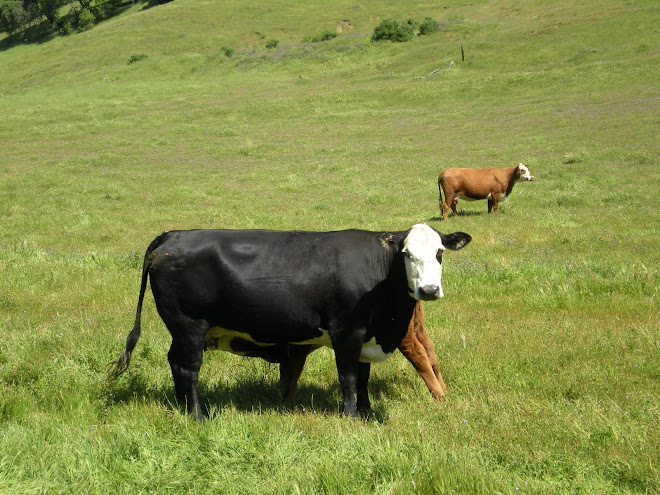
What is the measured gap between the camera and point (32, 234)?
1692cm

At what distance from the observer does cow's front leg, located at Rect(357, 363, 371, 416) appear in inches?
232

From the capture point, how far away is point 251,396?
627 cm

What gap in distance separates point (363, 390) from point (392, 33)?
65.1m

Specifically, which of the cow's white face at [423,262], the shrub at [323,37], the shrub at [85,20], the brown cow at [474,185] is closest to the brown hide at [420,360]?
the cow's white face at [423,262]

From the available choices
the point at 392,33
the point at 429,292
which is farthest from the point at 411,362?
the point at 392,33

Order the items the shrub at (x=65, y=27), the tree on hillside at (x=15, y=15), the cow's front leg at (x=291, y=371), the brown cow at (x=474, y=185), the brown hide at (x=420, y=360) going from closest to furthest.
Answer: the brown hide at (x=420, y=360), the cow's front leg at (x=291, y=371), the brown cow at (x=474, y=185), the shrub at (x=65, y=27), the tree on hillside at (x=15, y=15)

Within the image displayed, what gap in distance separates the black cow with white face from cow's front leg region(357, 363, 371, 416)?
0.02 meters

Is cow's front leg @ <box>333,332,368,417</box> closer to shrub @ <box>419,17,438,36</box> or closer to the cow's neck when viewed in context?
the cow's neck

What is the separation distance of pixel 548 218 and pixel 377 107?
30.5m

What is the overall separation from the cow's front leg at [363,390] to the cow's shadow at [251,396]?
0.08 metres

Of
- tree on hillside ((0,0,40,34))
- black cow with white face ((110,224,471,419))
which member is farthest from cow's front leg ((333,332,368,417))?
tree on hillside ((0,0,40,34))

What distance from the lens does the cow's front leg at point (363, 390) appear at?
5.90 metres

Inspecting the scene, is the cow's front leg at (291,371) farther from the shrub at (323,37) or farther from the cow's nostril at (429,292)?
the shrub at (323,37)

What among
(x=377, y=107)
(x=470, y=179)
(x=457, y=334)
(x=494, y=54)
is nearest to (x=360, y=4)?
(x=494, y=54)
